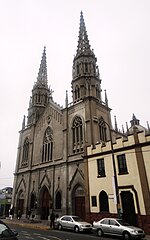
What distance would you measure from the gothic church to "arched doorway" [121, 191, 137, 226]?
4.61m

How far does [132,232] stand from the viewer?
1342cm

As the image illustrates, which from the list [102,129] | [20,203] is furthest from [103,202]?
[20,203]

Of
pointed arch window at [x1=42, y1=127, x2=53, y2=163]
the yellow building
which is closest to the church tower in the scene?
pointed arch window at [x1=42, y1=127, x2=53, y2=163]

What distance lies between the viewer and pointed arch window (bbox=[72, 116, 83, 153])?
28484 mm

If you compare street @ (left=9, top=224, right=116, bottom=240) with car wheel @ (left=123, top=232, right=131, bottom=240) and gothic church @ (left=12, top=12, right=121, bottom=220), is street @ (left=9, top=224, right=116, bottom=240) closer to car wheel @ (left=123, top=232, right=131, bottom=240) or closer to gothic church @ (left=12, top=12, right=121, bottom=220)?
car wheel @ (left=123, top=232, right=131, bottom=240)

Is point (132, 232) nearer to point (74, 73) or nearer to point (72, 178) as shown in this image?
point (72, 178)

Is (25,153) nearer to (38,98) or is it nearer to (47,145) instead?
(47,145)

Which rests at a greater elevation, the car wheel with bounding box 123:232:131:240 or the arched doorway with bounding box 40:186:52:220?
the arched doorway with bounding box 40:186:52:220

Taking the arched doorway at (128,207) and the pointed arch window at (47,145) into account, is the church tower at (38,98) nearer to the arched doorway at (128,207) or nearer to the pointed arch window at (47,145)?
the pointed arch window at (47,145)

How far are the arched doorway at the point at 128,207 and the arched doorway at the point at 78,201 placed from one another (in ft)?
24.8

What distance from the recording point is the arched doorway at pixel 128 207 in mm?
17964

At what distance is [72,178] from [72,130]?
308 inches

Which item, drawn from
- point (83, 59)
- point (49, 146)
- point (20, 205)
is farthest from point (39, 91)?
point (20, 205)

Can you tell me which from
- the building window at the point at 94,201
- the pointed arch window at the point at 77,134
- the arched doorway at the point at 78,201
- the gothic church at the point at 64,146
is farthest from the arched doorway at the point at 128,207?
the pointed arch window at the point at 77,134
